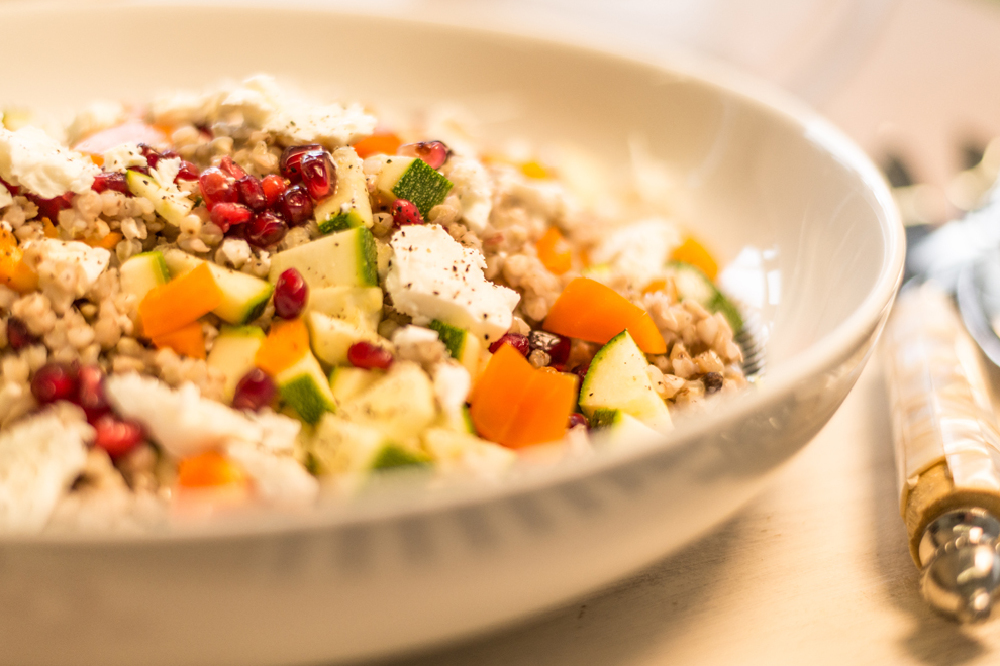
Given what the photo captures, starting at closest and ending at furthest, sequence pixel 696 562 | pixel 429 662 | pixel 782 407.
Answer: pixel 782 407, pixel 429 662, pixel 696 562

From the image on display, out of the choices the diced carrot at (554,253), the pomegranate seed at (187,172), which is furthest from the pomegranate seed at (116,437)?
the diced carrot at (554,253)

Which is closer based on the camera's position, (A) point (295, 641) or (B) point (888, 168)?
(A) point (295, 641)

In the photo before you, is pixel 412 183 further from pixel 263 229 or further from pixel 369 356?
pixel 369 356

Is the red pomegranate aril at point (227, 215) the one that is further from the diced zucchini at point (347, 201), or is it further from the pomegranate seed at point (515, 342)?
the pomegranate seed at point (515, 342)

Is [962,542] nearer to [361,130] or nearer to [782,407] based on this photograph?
[782,407]

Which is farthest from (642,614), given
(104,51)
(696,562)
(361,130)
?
(104,51)

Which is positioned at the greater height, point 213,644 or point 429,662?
point 213,644

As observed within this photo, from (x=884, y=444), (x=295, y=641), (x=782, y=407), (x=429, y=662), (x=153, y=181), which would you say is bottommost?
(x=884, y=444)

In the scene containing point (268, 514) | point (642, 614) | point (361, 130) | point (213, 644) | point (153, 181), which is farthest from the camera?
point (361, 130)
